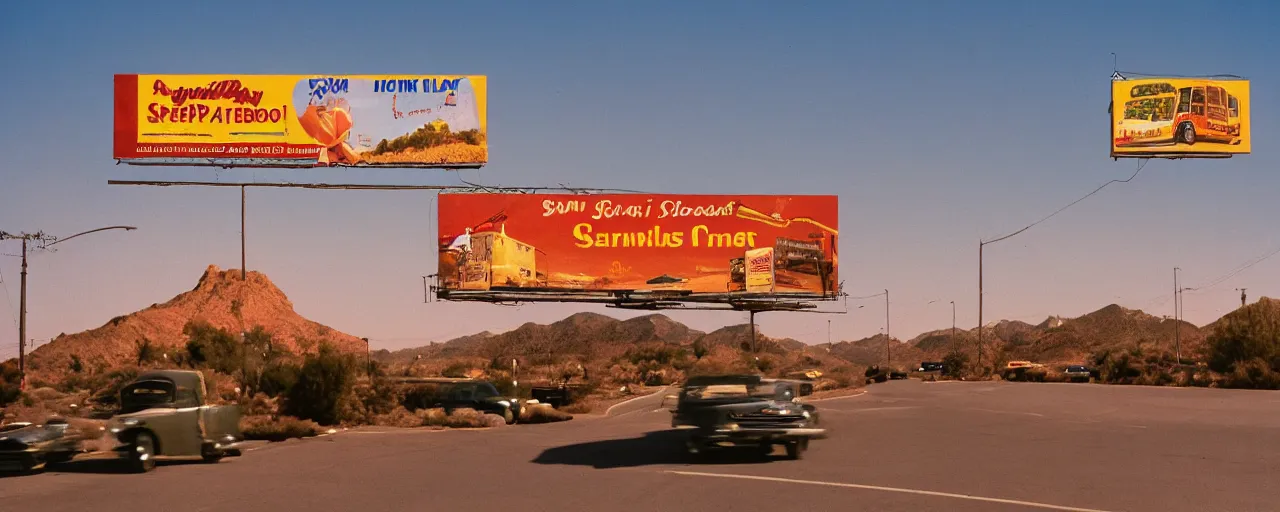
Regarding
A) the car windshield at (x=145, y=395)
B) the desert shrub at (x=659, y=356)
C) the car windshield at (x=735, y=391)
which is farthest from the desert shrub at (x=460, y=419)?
the desert shrub at (x=659, y=356)

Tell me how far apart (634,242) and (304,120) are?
15227 millimetres

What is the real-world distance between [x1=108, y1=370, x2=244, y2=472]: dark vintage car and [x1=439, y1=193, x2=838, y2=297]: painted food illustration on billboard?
2976cm

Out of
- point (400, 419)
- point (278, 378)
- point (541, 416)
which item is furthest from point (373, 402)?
point (541, 416)

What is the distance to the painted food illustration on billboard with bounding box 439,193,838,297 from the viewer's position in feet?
166

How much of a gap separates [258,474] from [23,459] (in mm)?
3642

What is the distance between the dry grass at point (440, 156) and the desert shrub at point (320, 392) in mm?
12932

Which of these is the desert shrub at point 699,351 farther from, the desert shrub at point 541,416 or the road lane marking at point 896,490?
the road lane marking at point 896,490

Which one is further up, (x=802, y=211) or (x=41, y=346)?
(x=802, y=211)

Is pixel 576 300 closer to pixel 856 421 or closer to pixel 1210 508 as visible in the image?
pixel 856 421

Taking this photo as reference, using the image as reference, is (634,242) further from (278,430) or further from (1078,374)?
(1078,374)

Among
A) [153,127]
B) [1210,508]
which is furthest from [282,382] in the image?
[1210,508]

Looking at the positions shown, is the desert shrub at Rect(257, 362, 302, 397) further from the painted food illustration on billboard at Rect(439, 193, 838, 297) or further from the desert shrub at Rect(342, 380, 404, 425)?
the painted food illustration on billboard at Rect(439, 193, 838, 297)

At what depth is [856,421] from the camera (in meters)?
30.6

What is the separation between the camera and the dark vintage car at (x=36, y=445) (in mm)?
18219
